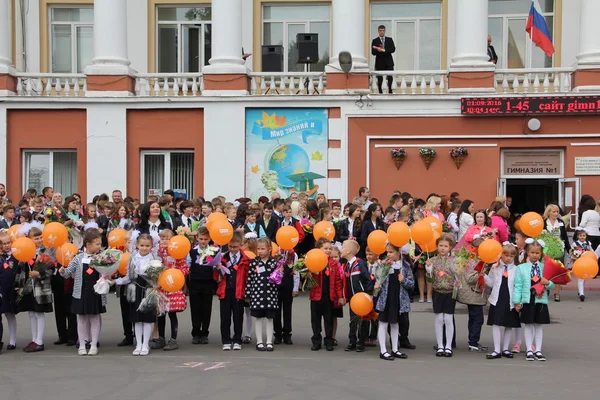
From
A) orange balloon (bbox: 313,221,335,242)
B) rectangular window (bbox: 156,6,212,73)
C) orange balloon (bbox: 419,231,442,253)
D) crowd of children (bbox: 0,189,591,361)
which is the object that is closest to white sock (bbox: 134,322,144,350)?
crowd of children (bbox: 0,189,591,361)

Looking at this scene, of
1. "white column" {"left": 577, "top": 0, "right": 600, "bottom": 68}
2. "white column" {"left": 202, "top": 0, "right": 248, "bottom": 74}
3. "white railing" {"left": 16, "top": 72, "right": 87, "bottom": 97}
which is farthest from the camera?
"white railing" {"left": 16, "top": 72, "right": 87, "bottom": 97}

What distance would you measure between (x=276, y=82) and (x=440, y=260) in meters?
12.1

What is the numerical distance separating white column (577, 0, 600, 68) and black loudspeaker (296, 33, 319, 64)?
6.74 m

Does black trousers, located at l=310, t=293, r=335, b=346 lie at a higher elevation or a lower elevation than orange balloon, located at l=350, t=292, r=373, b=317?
lower

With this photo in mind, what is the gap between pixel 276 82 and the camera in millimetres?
22359

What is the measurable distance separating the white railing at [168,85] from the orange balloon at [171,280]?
11.9m

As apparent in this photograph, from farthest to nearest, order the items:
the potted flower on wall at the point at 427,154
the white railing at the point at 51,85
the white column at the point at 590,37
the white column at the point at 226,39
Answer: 1. the white railing at the point at 51,85
2. the white column at the point at 226,39
3. the potted flower on wall at the point at 427,154
4. the white column at the point at 590,37

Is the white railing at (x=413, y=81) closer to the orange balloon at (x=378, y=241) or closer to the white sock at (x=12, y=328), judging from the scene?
the orange balloon at (x=378, y=241)

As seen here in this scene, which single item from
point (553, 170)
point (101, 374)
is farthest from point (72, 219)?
point (553, 170)

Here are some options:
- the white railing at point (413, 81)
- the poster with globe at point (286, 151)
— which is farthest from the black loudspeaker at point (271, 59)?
the white railing at point (413, 81)

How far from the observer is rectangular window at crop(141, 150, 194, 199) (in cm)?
2262

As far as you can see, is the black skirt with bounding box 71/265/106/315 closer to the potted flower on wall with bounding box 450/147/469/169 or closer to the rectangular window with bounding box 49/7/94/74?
the potted flower on wall with bounding box 450/147/469/169

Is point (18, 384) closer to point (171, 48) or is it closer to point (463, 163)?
point (463, 163)

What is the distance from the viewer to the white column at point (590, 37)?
69.5ft
